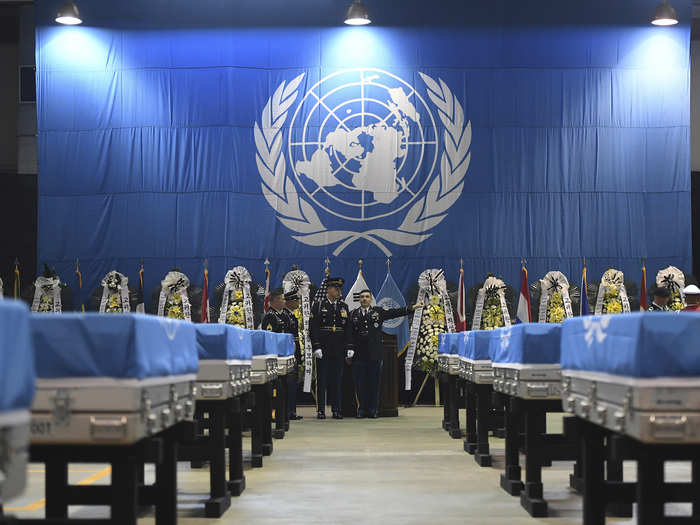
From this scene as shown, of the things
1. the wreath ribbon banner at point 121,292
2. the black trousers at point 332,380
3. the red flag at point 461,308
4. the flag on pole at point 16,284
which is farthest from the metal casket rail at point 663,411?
the flag on pole at point 16,284

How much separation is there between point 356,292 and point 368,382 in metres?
2.41

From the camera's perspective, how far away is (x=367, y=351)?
46.4 ft

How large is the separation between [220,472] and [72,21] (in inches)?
474

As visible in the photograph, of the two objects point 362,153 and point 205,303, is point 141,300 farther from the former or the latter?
point 362,153

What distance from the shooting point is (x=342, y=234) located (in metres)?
16.9

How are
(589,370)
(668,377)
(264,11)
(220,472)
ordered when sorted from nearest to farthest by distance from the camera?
(668,377) < (589,370) < (220,472) < (264,11)

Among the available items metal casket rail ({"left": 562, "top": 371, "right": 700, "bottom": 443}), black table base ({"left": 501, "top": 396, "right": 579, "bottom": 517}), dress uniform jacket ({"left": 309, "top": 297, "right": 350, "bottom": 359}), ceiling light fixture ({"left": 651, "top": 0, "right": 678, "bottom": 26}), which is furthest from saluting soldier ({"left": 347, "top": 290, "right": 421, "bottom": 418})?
metal casket rail ({"left": 562, "top": 371, "right": 700, "bottom": 443})

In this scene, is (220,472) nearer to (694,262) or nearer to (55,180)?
(55,180)

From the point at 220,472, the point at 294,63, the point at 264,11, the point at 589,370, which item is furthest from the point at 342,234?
the point at 589,370

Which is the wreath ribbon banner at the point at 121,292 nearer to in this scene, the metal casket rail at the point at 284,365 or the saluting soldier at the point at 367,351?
the saluting soldier at the point at 367,351

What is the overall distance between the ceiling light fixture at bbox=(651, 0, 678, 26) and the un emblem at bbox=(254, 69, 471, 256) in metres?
3.47

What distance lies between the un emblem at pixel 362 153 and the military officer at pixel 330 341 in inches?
102

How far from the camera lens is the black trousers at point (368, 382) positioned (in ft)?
46.3

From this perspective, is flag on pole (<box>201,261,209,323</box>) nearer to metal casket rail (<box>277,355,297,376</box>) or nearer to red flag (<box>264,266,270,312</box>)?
red flag (<box>264,266,270,312</box>)
